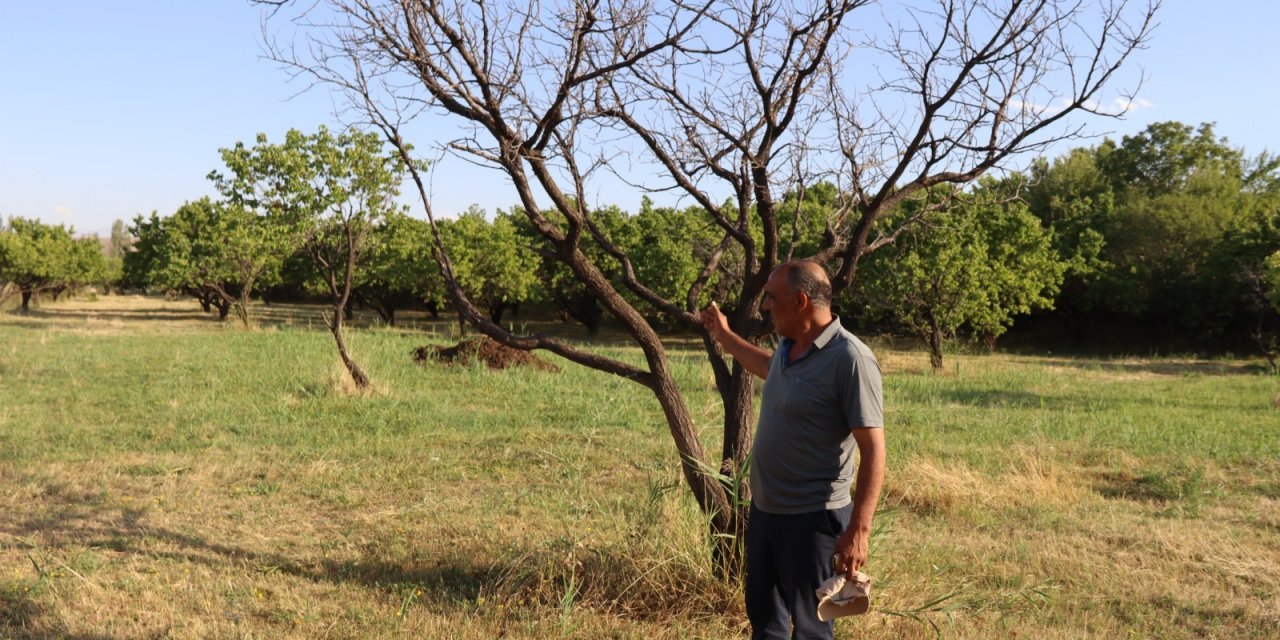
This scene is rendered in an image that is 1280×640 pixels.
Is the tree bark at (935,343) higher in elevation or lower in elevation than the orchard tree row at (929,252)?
lower

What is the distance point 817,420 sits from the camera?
9.71ft

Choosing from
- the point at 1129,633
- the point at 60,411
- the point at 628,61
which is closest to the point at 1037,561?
the point at 1129,633

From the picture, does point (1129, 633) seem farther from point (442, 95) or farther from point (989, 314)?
point (989, 314)

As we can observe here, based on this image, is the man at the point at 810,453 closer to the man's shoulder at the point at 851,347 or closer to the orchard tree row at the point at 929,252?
the man's shoulder at the point at 851,347

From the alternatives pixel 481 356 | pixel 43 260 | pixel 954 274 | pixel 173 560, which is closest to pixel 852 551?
pixel 173 560

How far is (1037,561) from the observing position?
524cm

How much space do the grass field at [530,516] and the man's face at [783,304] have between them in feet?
5.44

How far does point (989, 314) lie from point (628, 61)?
19.6 meters

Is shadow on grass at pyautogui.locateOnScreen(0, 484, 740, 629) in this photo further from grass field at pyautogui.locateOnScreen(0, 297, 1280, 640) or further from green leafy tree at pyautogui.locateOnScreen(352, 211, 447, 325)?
green leafy tree at pyautogui.locateOnScreen(352, 211, 447, 325)

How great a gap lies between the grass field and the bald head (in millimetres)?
1709

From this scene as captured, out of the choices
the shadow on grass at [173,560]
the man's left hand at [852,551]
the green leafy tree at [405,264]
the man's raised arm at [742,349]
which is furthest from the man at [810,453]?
the green leafy tree at [405,264]

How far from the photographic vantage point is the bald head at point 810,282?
3031 mm

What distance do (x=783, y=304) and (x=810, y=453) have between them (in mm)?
496

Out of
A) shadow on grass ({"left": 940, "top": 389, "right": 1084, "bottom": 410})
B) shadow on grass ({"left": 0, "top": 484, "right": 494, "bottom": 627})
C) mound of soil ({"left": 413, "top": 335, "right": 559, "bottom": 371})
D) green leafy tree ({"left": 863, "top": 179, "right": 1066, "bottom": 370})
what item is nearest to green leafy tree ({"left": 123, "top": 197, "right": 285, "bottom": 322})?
mound of soil ({"left": 413, "top": 335, "right": 559, "bottom": 371})
